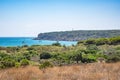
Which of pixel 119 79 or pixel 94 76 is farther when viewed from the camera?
pixel 94 76

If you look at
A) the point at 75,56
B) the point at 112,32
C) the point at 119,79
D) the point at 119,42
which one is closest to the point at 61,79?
the point at 119,79

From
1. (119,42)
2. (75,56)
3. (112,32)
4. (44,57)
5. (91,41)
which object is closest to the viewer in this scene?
(75,56)

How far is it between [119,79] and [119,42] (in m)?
50.9

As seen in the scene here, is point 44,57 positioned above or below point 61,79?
below

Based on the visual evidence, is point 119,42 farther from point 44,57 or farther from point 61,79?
point 61,79

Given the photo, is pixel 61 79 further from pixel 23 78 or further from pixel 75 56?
pixel 75 56

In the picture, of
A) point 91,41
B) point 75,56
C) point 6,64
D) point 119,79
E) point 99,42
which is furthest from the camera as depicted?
point 91,41

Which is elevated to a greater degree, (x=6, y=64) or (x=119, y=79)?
(x=119, y=79)

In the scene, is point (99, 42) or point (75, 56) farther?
point (99, 42)

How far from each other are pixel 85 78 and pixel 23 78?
7.17ft

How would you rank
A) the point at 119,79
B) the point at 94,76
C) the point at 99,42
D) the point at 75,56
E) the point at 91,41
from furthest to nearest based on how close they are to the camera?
1. the point at 91,41
2. the point at 99,42
3. the point at 75,56
4. the point at 94,76
5. the point at 119,79

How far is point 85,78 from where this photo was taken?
8477mm

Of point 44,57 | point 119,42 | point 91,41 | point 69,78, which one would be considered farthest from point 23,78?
point 91,41

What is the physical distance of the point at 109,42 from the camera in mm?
59250
